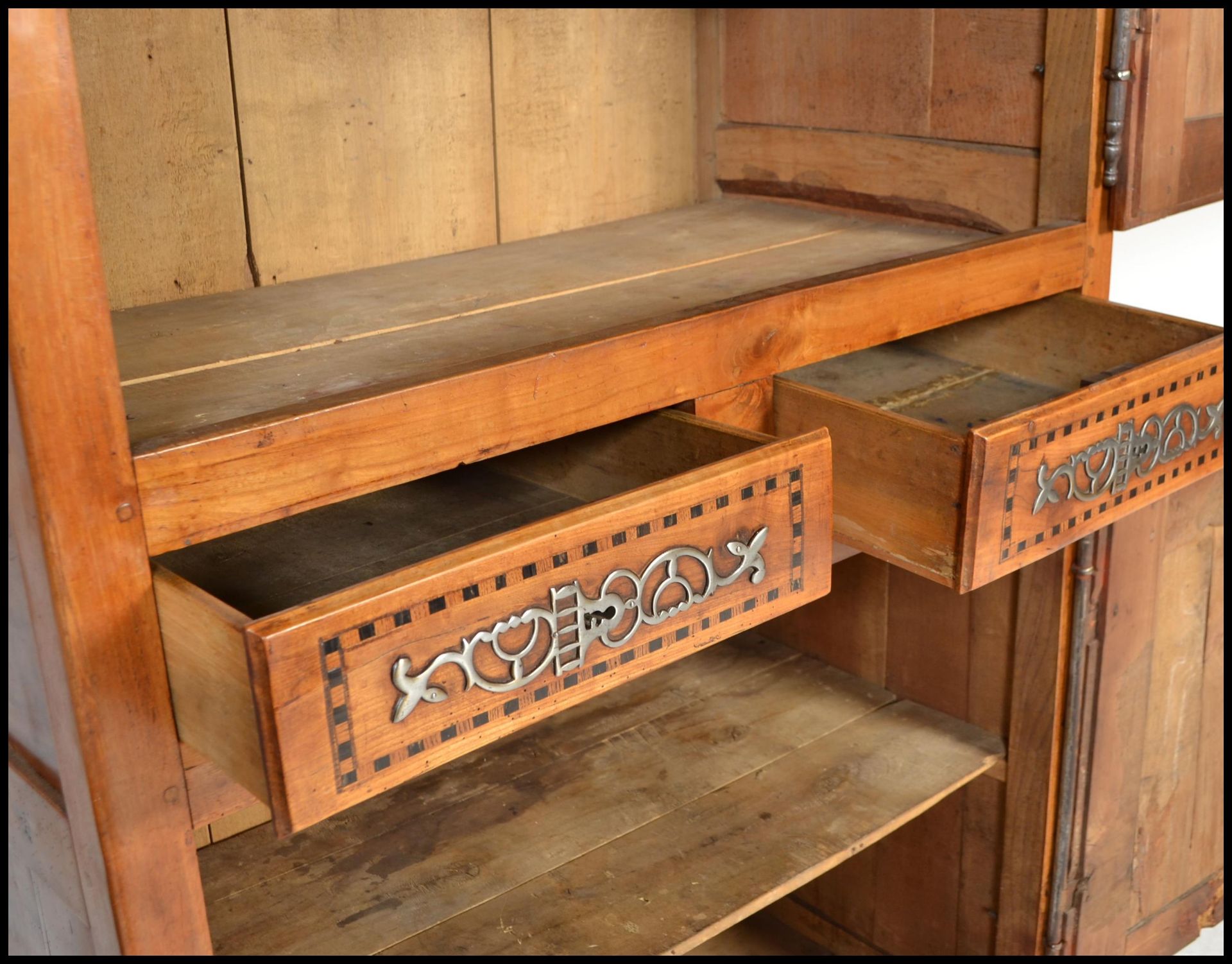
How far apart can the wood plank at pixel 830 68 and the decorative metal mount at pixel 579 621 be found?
2.49ft

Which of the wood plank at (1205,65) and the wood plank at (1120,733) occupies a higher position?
Result: the wood plank at (1205,65)

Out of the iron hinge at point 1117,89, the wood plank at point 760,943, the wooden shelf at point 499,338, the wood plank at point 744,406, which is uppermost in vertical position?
the iron hinge at point 1117,89

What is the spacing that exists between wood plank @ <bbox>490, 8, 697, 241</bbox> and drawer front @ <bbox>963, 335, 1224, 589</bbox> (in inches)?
28.0

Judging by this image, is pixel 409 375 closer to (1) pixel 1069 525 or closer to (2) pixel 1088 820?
(1) pixel 1069 525

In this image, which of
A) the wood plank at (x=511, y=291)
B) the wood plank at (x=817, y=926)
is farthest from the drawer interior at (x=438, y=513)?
the wood plank at (x=817, y=926)

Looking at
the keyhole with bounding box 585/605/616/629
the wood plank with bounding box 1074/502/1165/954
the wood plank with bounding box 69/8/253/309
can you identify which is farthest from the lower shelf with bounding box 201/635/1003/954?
the wood plank with bounding box 69/8/253/309

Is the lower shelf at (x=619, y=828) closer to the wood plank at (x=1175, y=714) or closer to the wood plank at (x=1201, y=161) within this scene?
the wood plank at (x=1175, y=714)

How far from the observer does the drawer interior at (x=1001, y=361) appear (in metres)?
1.35

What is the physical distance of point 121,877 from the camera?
2.82ft

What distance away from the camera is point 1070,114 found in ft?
4.52

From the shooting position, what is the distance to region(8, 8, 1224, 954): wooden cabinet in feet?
2.66

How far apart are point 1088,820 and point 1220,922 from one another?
1.73ft

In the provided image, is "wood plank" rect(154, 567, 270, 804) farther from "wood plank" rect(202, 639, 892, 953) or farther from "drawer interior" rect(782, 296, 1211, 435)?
"drawer interior" rect(782, 296, 1211, 435)

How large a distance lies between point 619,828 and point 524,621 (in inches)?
24.2
